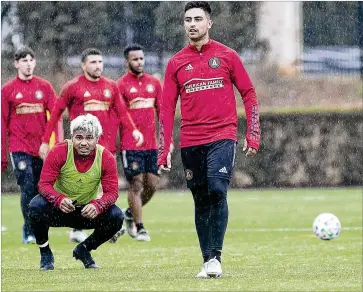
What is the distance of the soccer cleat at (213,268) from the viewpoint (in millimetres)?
9430

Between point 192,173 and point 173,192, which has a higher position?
point 192,173

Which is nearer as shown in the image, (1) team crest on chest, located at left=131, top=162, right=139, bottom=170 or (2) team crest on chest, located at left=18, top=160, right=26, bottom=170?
(2) team crest on chest, located at left=18, top=160, right=26, bottom=170

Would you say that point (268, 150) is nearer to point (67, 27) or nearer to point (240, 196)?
point (240, 196)

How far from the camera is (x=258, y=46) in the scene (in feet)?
94.9

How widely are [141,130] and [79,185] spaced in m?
4.32

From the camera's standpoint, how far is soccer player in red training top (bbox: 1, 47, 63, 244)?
13803 millimetres

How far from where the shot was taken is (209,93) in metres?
9.66

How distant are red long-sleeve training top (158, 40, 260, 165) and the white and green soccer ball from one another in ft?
11.8

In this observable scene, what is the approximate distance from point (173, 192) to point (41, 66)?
4.76 meters

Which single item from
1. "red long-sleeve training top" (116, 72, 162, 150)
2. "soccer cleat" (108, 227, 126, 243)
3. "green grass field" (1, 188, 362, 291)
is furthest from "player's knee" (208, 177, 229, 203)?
"red long-sleeve training top" (116, 72, 162, 150)

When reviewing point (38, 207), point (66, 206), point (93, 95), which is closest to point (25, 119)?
point (93, 95)

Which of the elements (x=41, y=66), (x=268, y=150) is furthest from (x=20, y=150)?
(x=41, y=66)

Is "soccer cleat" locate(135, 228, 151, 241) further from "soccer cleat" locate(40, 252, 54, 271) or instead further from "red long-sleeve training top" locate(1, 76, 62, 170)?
"soccer cleat" locate(40, 252, 54, 271)

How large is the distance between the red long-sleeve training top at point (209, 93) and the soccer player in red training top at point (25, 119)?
14.0 feet
